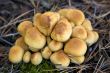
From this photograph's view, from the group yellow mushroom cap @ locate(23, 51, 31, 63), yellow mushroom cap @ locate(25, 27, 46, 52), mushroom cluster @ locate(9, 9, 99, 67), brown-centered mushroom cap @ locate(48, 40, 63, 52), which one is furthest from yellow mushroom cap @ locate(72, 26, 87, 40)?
yellow mushroom cap @ locate(23, 51, 31, 63)

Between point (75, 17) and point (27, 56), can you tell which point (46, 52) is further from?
point (75, 17)

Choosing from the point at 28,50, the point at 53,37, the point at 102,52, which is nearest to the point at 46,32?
the point at 53,37

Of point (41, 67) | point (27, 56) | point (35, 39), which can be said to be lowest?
point (41, 67)

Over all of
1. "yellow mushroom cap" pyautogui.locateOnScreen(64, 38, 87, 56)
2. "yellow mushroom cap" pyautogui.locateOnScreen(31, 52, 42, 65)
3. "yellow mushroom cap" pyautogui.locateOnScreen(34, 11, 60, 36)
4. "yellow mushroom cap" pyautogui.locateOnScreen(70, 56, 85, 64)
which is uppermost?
"yellow mushroom cap" pyautogui.locateOnScreen(34, 11, 60, 36)

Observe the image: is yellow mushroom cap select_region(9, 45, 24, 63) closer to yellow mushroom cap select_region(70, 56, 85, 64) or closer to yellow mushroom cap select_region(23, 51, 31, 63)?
yellow mushroom cap select_region(23, 51, 31, 63)

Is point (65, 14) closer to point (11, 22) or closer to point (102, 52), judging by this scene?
point (102, 52)

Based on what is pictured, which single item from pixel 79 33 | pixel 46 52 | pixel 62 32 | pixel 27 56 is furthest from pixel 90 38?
pixel 27 56
